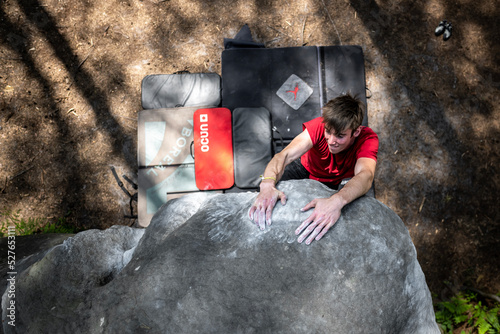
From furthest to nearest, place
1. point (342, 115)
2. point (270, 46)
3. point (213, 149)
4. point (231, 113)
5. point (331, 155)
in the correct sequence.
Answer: point (270, 46) < point (231, 113) < point (213, 149) < point (331, 155) < point (342, 115)

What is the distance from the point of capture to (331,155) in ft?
9.48

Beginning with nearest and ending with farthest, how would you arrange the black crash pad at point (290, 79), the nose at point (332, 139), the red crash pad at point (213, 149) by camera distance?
1. the nose at point (332, 139)
2. the red crash pad at point (213, 149)
3. the black crash pad at point (290, 79)

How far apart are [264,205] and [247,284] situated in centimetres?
49

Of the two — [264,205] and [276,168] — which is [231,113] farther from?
[264,205]

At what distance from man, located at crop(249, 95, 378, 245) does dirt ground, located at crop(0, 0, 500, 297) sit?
4.64 ft

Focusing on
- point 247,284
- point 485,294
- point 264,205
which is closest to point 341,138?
point 264,205

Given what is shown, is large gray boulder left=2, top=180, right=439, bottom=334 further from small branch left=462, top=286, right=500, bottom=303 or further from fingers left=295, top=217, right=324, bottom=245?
small branch left=462, top=286, right=500, bottom=303

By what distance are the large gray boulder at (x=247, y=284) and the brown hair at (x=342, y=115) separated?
22.4 inches

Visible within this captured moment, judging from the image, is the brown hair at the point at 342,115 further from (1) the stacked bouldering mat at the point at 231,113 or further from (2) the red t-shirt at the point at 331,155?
(1) the stacked bouldering mat at the point at 231,113

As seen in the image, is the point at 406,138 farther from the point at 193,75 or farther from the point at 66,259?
the point at 66,259

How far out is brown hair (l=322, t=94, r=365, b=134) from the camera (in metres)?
2.32

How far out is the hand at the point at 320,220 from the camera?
1.86 m

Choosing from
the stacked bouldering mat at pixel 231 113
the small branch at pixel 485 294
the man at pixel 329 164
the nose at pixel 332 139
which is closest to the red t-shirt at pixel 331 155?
the man at pixel 329 164

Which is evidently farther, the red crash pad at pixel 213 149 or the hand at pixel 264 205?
the red crash pad at pixel 213 149
